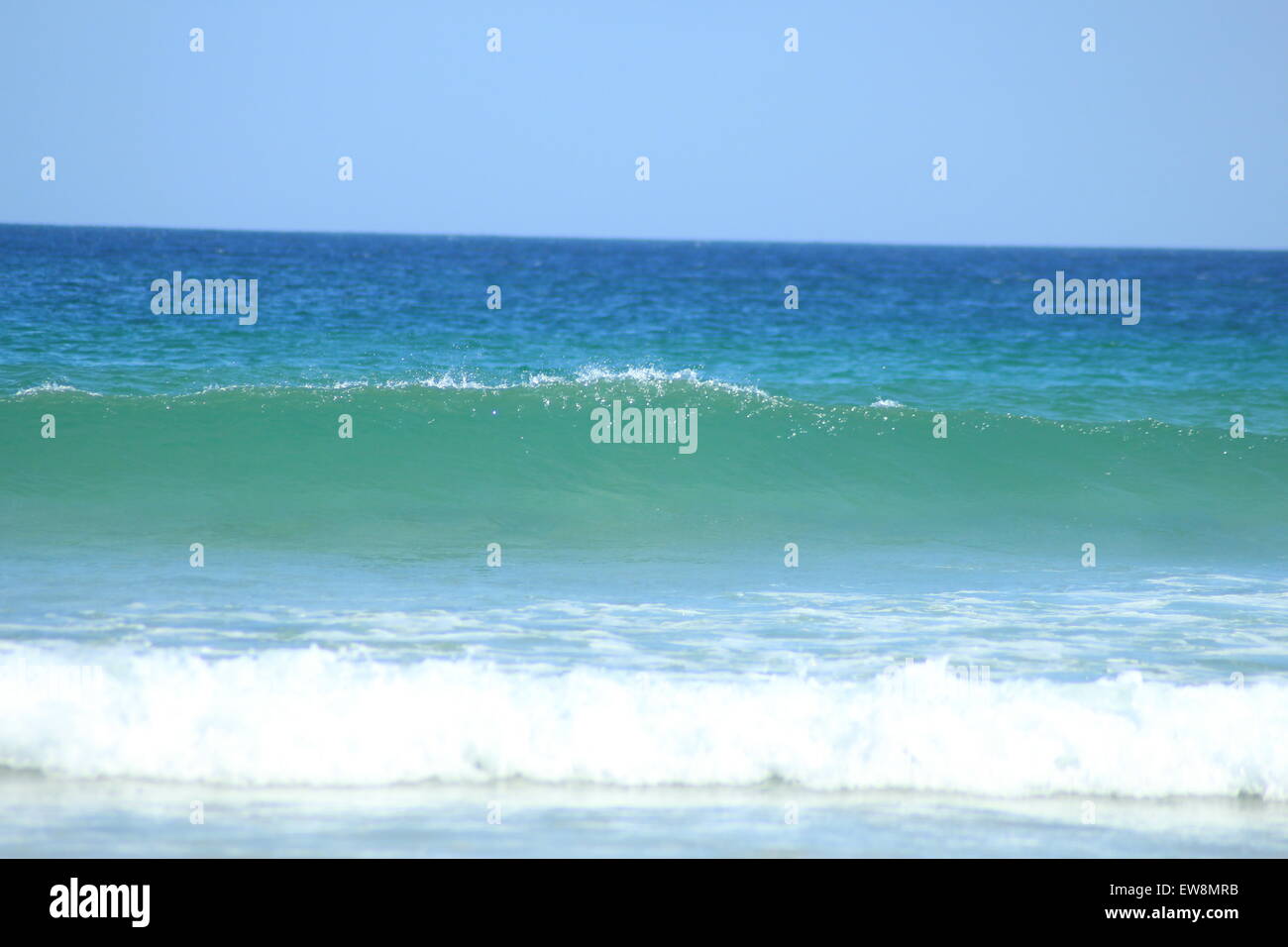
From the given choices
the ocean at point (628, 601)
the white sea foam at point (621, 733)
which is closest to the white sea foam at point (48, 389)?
the ocean at point (628, 601)

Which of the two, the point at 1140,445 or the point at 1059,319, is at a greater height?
the point at 1059,319

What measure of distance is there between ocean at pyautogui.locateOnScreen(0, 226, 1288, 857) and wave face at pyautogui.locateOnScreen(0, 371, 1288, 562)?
0.07 m

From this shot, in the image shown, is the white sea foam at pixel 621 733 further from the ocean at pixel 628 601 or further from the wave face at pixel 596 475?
the wave face at pixel 596 475

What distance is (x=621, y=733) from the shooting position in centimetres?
545

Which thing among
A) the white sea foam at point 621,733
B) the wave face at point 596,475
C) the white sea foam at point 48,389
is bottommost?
the white sea foam at point 621,733

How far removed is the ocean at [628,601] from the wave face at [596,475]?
7 cm

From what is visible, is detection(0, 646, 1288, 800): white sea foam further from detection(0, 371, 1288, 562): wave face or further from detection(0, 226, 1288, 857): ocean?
detection(0, 371, 1288, 562): wave face

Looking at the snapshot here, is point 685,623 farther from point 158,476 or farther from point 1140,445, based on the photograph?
point 1140,445

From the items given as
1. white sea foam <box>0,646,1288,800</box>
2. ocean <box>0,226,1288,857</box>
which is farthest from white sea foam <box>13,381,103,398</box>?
white sea foam <box>0,646,1288,800</box>

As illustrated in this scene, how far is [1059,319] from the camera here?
25.3 meters

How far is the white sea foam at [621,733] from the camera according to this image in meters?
5.26

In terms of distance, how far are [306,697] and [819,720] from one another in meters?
2.51

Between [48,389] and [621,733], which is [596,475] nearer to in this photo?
[621,733]
